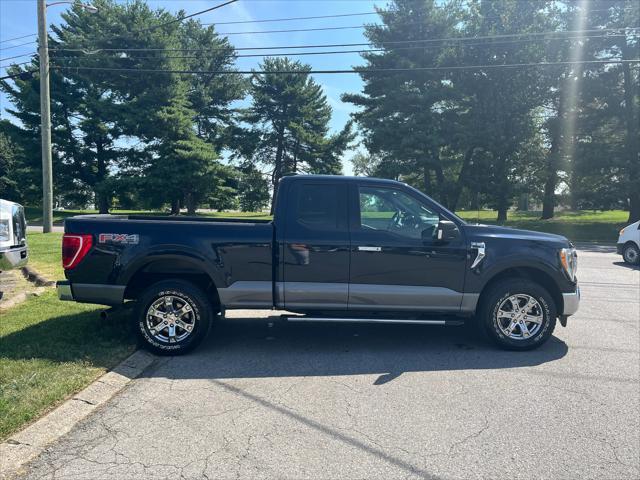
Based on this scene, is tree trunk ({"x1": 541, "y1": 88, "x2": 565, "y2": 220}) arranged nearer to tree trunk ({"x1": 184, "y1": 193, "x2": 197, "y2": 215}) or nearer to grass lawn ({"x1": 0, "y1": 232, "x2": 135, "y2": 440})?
tree trunk ({"x1": 184, "y1": 193, "x2": 197, "y2": 215})

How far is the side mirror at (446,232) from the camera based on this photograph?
16.1 ft

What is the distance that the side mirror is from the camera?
4.91 m

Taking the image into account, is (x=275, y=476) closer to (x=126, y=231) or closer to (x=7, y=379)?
(x=7, y=379)

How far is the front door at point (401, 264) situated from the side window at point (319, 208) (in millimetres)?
181

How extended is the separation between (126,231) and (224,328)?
6.34 feet

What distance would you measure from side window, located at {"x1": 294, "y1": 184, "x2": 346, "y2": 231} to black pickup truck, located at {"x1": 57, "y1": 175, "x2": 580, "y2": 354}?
0.01 metres

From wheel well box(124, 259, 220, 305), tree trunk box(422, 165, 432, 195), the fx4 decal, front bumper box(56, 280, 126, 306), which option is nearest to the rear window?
wheel well box(124, 259, 220, 305)

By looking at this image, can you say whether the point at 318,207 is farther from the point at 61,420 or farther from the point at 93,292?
the point at 61,420

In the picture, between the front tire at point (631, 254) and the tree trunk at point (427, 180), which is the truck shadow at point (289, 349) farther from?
the tree trunk at point (427, 180)

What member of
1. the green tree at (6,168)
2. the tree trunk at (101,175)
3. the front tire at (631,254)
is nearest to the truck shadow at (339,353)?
the front tire at (631,254)

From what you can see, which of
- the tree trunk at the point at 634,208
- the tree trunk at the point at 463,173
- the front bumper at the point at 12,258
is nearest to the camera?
the front bumper at the point at 12,258

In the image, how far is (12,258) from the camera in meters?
6.56

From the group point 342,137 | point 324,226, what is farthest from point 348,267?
point 342,137

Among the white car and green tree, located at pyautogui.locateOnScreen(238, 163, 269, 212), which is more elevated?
green tree, located at pyautogui.locateOnScreen(238, 163, 269, 212)
